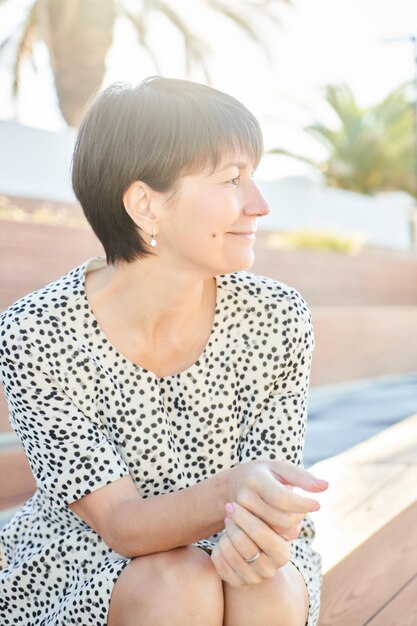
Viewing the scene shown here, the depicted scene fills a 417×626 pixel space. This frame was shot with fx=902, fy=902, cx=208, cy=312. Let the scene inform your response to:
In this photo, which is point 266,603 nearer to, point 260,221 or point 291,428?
point 291,428

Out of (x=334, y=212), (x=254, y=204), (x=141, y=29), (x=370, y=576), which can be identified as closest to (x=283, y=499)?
(x=254, y=204)

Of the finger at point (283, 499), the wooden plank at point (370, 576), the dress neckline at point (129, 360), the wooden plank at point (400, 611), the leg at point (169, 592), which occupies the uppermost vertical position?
the dress neckline at point (129, 360)

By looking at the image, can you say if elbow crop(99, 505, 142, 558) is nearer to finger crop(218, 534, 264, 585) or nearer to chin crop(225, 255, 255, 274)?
finger crop(218, 534, 264, 585)

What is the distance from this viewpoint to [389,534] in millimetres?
2342

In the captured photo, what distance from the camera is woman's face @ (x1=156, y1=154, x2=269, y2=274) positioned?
164 centimetres

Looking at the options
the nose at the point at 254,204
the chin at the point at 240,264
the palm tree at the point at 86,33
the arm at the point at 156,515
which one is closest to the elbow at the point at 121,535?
the arm at the point at 156,515

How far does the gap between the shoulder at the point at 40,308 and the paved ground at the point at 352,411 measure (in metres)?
2.31

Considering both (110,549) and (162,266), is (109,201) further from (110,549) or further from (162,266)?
(110,549)

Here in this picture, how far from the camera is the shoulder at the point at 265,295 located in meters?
1.84

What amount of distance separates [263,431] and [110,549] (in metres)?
0.37

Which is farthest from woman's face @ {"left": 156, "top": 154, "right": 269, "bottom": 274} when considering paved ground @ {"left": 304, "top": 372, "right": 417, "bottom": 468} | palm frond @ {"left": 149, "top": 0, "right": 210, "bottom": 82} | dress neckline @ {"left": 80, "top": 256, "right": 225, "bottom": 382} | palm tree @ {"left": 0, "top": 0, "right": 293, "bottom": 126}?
palm frond @ {"left": 149, "top": 0, "right": 210, "bottom": 82}

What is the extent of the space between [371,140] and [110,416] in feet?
60.9

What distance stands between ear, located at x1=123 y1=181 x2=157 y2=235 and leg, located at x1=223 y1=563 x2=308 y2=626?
0.68m

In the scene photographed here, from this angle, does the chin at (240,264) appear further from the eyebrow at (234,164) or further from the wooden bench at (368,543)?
the wooden bench at (368,543)
